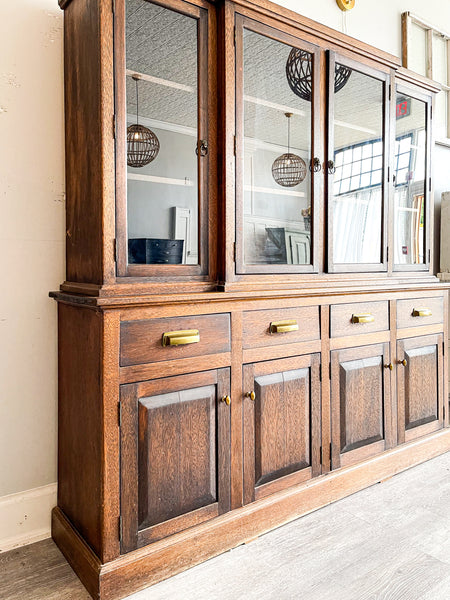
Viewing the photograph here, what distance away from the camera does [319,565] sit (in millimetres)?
1571

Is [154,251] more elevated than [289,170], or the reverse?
[289,170]

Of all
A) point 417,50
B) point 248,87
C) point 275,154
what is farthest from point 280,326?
point 417,50

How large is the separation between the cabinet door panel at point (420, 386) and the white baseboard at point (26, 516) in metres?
1.57

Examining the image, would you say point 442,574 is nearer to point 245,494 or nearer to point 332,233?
point 245,494

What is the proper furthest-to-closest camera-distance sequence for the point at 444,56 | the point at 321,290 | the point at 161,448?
the point at 444,56 < the point at 321,290 < the point at 161,448

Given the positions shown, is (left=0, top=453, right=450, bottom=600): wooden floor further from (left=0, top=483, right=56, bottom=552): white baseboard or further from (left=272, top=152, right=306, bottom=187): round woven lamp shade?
(left=272, top=152, right=306, bottom=187): round woven lamp shade

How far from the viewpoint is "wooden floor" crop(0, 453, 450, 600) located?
1.44 metres

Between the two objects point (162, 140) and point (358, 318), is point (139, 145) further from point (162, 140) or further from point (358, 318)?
point (358, 318)

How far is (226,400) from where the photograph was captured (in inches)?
65.2

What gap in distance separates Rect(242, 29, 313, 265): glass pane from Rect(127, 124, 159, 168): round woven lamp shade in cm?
37

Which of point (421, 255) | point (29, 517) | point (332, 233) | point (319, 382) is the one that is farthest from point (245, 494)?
point (421, 255)

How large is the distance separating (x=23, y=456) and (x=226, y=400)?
772mm

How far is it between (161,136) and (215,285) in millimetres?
533

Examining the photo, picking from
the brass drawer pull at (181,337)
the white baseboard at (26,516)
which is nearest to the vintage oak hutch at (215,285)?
the brass drawer pull at (181,337)
